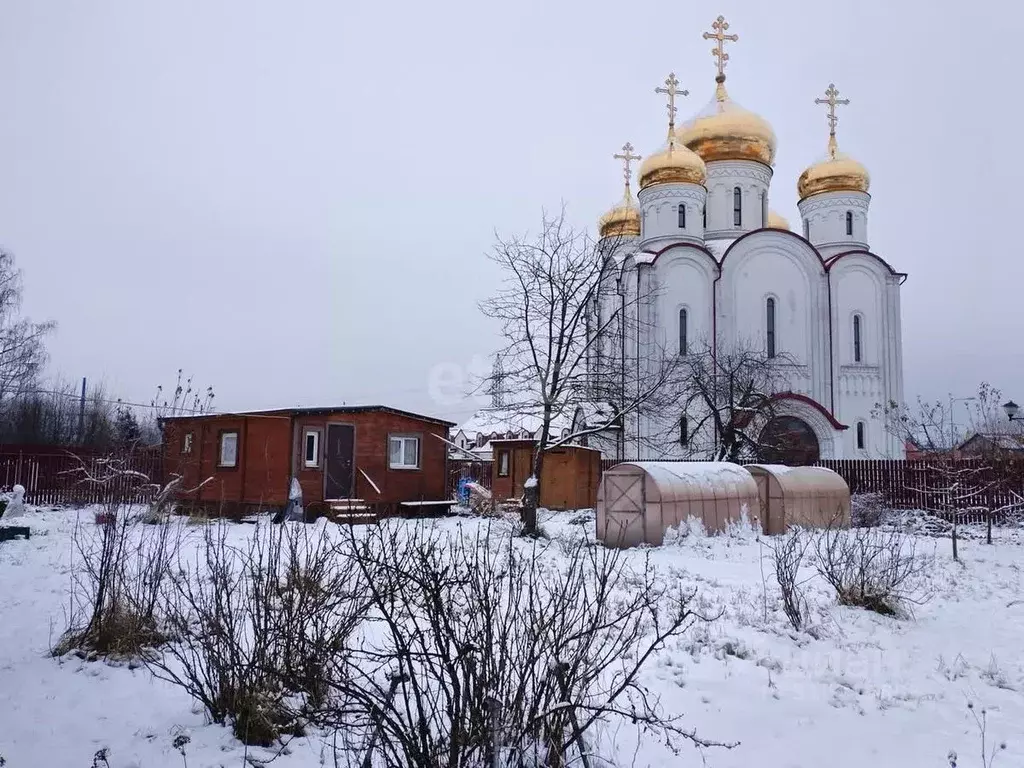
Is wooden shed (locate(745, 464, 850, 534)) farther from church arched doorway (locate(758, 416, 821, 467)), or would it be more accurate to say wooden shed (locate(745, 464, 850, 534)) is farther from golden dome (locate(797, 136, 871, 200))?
golden dome (locate(797, 136, 871, 200))

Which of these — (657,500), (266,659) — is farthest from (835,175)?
A: (266,659)

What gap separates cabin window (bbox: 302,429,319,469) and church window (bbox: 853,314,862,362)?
21.9 m

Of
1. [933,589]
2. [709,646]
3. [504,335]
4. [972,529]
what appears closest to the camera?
[709,646]

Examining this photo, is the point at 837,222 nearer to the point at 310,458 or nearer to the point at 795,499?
the point at 795,499

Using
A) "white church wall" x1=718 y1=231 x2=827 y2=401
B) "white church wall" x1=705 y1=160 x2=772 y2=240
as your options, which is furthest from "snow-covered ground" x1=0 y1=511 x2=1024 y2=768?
"white church wall" x1=705 y1=160 x2=772 y2=240

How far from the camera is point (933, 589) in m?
10.1

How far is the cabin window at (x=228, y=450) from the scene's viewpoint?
19.8 metres

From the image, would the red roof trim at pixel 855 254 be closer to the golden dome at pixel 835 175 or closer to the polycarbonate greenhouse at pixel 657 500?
the golden dome at pixel 835 175

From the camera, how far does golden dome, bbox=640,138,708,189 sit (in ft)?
107

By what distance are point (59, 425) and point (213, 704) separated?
46.3 meters

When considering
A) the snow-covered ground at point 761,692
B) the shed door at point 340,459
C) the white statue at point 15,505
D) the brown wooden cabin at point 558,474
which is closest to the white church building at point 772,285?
the brown wooden cabin at point 558,474

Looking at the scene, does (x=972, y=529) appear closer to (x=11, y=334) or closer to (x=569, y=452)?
(x=569, y=452)

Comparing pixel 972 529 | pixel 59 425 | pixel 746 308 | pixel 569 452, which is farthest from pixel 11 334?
pixel 972 529

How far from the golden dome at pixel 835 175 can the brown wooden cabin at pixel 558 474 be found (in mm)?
18118
